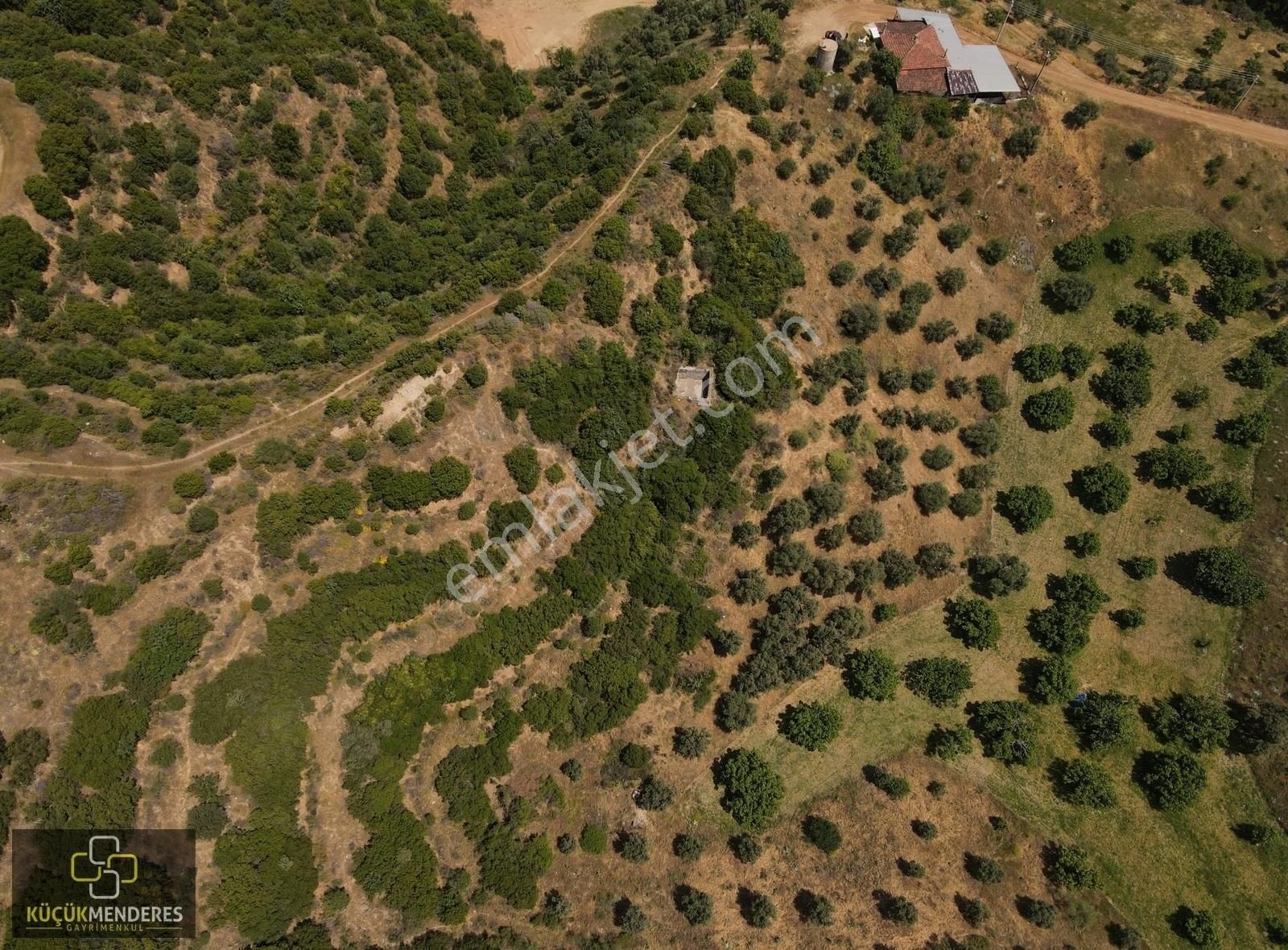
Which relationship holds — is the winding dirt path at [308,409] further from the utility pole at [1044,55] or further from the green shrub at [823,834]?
the green shrub at [823,834]

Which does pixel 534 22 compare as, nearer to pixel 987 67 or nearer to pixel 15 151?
pixel 987 67

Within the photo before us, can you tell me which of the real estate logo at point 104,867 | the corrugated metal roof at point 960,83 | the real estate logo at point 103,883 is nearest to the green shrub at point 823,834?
the real estate logo at point 103,883

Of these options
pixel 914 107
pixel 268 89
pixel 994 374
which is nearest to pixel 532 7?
pixel 268 89

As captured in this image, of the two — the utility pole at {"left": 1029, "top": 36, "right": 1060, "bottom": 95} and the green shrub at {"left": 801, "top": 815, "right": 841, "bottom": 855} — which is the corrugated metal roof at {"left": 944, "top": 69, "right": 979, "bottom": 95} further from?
the green shrub at {"left": 801, "top": 815, "right": 841, "bottom": 855}

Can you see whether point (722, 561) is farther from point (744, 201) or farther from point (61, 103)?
point (61, 103)

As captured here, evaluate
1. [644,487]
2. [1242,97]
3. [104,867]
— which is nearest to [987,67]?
[1242,97]

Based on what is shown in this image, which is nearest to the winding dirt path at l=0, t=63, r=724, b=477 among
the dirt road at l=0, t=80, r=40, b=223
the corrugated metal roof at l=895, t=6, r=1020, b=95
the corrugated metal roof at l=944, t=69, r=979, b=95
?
the dirt road at l=0, t=80, r=40, b=223
